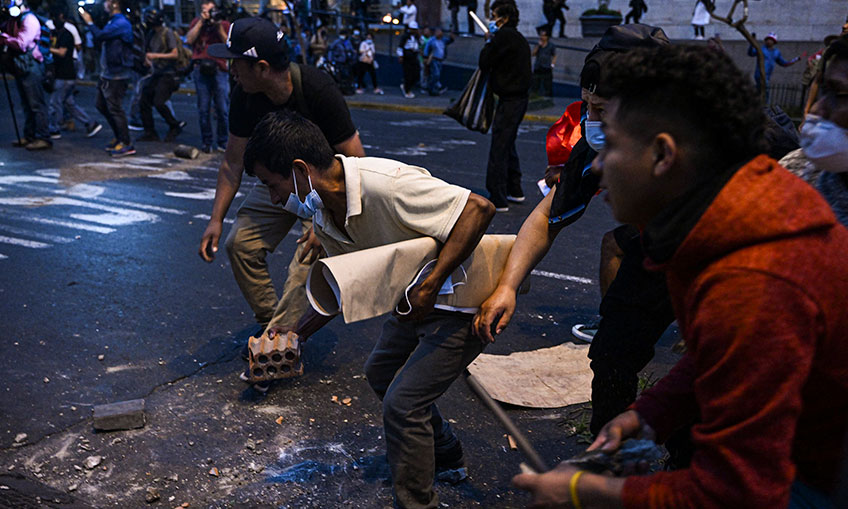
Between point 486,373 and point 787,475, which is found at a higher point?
point 787,475

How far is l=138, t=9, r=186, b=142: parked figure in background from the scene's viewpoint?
1145 centimetres

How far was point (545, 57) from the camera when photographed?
1917 cm

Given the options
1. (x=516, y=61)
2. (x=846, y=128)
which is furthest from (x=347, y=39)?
(x=846, y=128)

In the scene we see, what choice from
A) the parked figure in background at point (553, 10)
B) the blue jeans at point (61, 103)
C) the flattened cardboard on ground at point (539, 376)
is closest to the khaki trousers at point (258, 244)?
the flattened cardboard on ground at point (539, 376)

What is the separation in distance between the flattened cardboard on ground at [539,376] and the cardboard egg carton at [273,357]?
0.92 m

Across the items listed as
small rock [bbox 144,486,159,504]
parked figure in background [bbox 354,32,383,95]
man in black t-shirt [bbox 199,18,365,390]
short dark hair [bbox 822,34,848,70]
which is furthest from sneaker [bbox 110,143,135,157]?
parked figure in background [bbox 354,32,383,95]

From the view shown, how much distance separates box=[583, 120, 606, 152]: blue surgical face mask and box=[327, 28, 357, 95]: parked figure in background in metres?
17.6

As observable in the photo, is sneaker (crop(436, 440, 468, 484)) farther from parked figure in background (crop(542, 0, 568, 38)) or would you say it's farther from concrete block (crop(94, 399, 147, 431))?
parked figure in background (crop(542, 0, 568, 38))

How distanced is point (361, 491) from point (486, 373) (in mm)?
1216

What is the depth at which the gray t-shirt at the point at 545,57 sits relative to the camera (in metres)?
19.1

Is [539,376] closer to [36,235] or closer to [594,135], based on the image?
[594,135]

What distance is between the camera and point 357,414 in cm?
377

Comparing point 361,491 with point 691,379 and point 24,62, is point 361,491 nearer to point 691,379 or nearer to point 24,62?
point 691,379

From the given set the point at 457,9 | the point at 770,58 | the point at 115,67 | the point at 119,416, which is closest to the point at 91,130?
the point at 115,67
